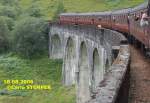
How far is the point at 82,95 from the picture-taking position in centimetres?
4303

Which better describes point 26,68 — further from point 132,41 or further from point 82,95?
point 132,41

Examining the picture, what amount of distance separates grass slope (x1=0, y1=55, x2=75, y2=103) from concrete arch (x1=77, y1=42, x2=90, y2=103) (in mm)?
6182

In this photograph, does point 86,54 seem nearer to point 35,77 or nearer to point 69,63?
point 69,63

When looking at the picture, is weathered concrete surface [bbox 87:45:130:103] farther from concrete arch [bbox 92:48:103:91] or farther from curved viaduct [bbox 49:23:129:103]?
concrete arch [bbox 92:48:103:91]

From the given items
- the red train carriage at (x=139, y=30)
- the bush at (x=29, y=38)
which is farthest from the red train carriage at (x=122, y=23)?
the bush at (x=29, y=38)

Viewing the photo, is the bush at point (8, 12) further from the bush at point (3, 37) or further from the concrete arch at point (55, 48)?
the concrete arch at point (55, 48)

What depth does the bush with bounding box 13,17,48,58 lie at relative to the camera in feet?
235

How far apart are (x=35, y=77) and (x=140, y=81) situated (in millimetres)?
51624

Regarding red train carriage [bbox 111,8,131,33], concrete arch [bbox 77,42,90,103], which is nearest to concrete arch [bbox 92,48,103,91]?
red train carriage [bbox 111,8,131,33]

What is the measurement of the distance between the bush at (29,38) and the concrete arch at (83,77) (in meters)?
29.5

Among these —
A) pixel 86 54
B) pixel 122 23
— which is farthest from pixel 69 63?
pixel 122 23

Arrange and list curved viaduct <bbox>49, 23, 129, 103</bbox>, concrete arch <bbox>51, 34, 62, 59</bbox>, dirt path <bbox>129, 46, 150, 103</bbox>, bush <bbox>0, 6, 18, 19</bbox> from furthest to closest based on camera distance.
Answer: bush <bbox>0, 6, 18, 19</bbox> < concrete arch <bbox>51, 34, 62, 59</bbox> < curved viaduct <bbox>49, 23, 129, 103</bbox> < dirt path <bbox>129, 46, 150, 103</bbox>

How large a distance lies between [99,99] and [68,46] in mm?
47250

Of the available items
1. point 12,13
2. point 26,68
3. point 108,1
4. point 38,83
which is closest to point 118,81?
point 38,83
